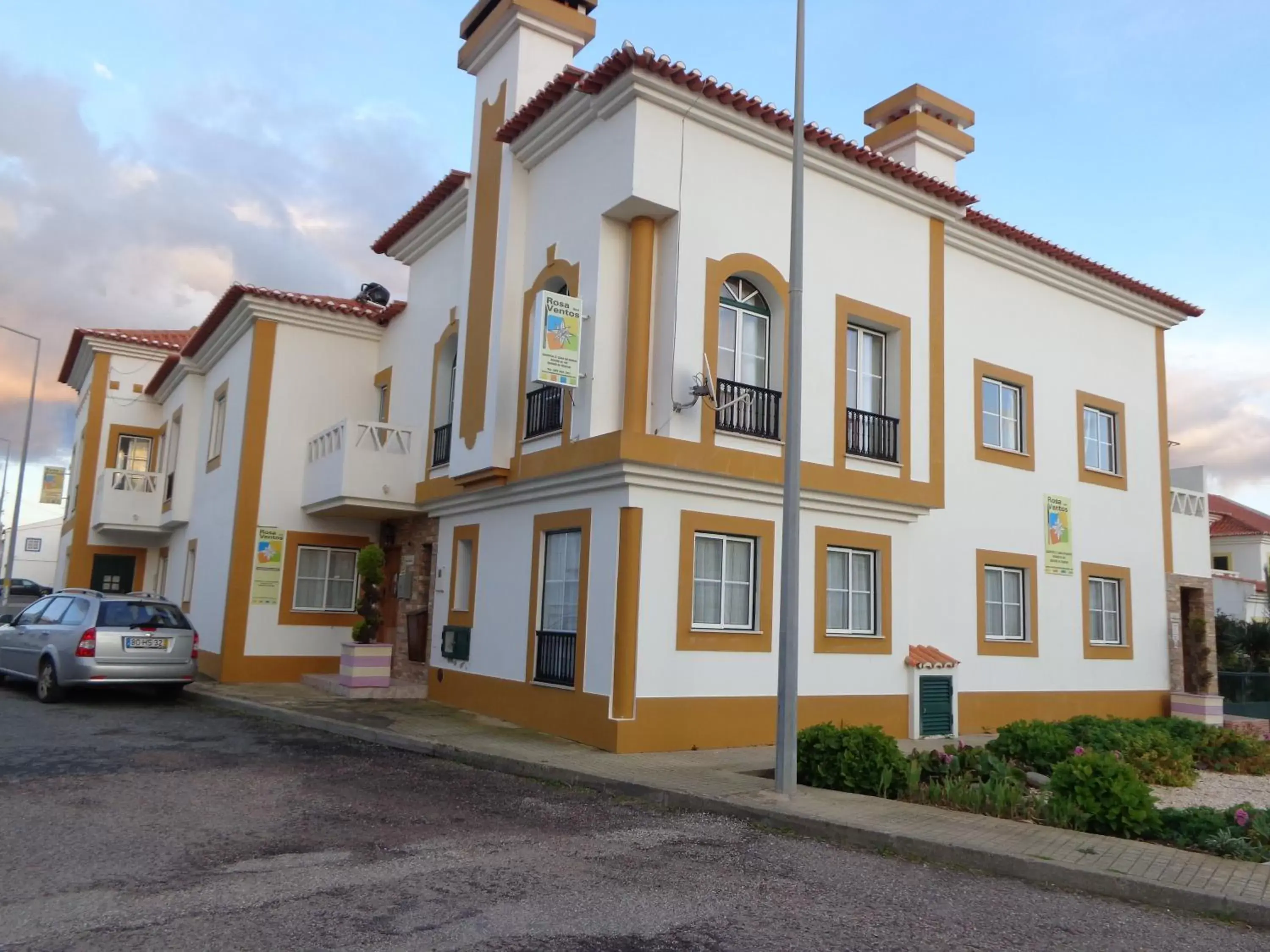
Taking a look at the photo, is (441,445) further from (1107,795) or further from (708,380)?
(1107,795)

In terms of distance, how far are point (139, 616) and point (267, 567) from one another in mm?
3595

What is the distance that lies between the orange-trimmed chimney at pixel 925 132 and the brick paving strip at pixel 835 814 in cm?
1082

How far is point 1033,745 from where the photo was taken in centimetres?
1059

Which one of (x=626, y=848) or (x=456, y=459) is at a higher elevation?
(x=456, y=459)

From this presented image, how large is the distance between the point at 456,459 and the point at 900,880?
9373 mm

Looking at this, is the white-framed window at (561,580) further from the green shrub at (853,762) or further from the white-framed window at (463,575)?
the green shrub at (853,762)

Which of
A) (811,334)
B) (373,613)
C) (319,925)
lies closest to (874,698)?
(811,334)

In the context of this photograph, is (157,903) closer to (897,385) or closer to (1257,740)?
(897,385)

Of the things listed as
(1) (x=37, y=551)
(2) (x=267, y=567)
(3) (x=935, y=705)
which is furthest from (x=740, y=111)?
(1) (x=37, y=551)

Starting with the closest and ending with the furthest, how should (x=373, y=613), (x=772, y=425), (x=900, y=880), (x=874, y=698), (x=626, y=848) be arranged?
(x=900, y=880), (x=626, y=848), (x=772, y=425), (x=874, y=698), (x=373, y=613)

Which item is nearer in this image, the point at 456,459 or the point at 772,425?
the point at 772,425

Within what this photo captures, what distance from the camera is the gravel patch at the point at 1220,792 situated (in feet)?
34.3

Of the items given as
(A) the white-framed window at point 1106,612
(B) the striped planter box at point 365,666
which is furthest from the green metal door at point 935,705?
(B) the striped planter box at point 365,666

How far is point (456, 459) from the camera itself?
14172 mm
